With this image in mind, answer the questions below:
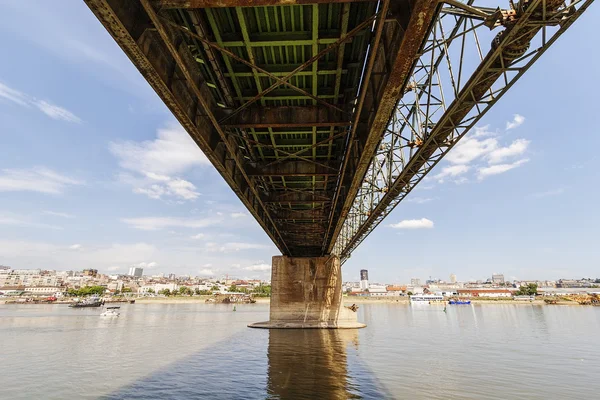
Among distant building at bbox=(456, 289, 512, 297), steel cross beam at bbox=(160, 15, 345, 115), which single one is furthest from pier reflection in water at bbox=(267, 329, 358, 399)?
distant building at bbox=(456, 289, 512, 297)

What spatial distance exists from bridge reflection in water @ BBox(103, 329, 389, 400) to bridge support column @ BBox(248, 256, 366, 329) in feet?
40.8

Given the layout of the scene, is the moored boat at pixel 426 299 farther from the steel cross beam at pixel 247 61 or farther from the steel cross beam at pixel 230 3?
the steel cross beam at pixel 230 3

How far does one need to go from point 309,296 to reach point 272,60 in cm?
3695

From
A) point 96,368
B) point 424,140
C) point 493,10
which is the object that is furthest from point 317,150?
point 96,368

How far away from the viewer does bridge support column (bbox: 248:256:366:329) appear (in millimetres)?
42750

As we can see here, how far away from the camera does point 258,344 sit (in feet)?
99.5

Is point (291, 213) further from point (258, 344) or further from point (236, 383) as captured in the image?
point (236, 383)

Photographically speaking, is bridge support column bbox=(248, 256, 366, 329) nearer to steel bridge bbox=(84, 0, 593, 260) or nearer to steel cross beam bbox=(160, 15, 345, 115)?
steel bridge bbox=(84, 0, 593, 260)

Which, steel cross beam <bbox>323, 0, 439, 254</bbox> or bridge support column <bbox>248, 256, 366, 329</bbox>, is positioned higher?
steel cross beam <bbox>323, 0, 439, 254</bbox>

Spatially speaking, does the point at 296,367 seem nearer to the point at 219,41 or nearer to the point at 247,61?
the point at 247,61

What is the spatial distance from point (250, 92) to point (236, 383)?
14.5 meters

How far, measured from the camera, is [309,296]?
43219mm

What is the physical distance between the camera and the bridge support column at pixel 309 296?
140ft

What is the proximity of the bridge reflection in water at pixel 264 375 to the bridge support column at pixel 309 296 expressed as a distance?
1242 cm
